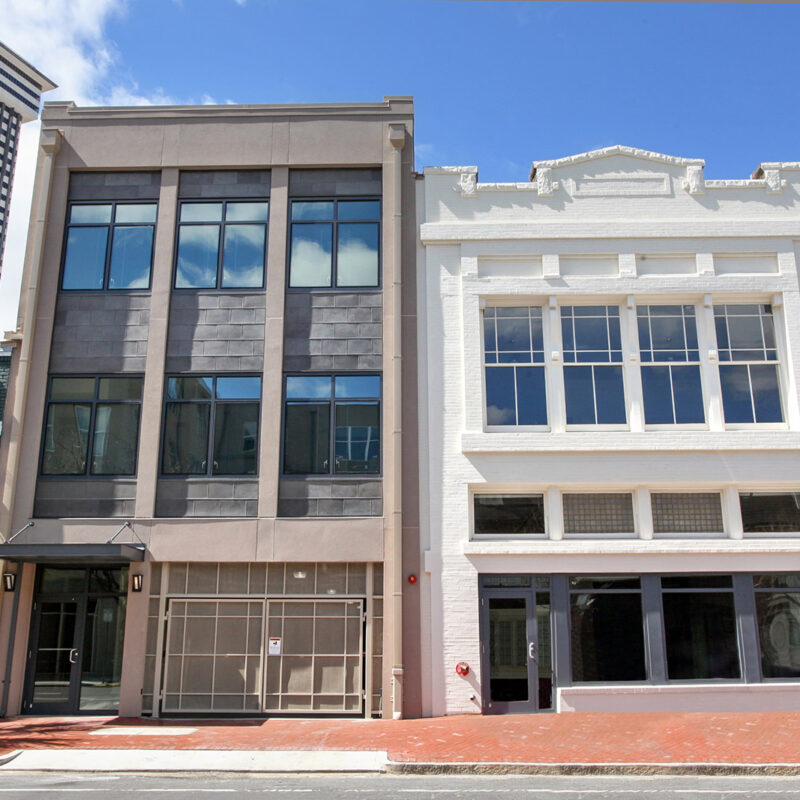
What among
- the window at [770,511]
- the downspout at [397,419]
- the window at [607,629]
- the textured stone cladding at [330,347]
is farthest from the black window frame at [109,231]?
the window at [770,511]

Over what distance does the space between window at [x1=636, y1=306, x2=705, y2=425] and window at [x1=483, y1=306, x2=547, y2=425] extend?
2003mm

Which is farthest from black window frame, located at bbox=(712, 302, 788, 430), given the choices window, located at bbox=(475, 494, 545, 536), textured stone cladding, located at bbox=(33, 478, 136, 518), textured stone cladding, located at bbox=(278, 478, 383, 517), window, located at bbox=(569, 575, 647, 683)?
textured stone cladding, located at bbox=(33, 478, 136, 518)

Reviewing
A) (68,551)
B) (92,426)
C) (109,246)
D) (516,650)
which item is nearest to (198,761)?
(68,551)

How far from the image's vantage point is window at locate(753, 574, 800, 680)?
1402 cm

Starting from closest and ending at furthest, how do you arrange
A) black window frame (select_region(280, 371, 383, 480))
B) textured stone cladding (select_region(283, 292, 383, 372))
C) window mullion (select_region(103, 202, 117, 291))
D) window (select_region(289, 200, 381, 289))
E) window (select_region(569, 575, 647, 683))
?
window (select_region(569, 575, 647, 683))
black window frame (select_region(280, 371, 383, 480))
textured stone cladding (select_region(283, 292, 383, 372))
window (select_region(289, 200, 381, 289))
window mullion (select_region(103, 202, 117, 291))

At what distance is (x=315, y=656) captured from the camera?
14.3 metres

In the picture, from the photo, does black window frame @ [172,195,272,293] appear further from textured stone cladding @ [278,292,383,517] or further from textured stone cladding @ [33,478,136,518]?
textured stone cladding @ [33,478,136,518]

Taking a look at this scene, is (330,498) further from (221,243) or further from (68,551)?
(221,243)

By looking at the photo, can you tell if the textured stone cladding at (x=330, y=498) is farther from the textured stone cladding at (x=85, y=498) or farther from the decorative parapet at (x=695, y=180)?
the decorative parapet at (x=695, y=180)

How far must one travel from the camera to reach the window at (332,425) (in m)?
15.0

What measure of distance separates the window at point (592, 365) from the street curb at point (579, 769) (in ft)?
22.0

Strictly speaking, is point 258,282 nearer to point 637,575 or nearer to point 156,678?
point 156,678

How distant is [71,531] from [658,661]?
35.8ft

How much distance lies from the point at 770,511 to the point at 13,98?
2423 inches
